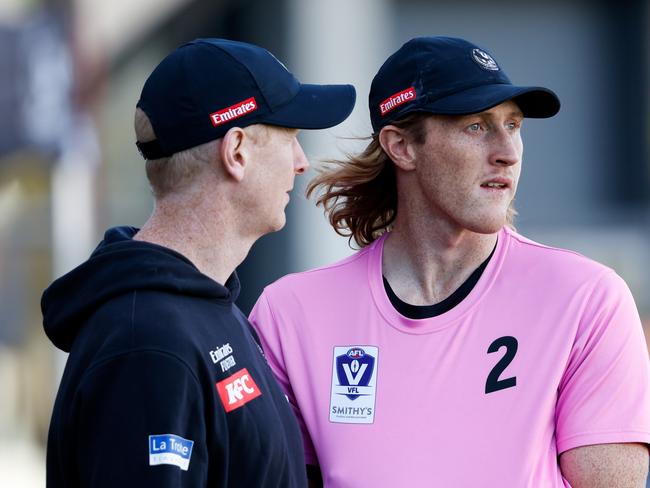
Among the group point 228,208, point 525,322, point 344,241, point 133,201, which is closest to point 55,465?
point 228,208

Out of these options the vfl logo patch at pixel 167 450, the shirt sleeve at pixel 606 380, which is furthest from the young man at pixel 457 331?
the vfl logo patch at pixel 167 450

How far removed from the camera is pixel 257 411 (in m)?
2.29

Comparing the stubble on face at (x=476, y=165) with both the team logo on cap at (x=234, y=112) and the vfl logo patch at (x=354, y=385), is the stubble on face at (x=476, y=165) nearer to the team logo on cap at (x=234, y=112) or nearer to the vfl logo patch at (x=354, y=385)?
the vfl logo patch at (x=354, y=385)

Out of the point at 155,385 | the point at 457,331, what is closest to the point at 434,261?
the point at 457,331

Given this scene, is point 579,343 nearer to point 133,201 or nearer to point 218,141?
point 218,141

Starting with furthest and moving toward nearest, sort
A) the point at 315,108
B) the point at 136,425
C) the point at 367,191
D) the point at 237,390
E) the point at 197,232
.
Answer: the point at 367,191, the point at 315,108, the point at 197,232, the point at 237,390, the point at 136,425

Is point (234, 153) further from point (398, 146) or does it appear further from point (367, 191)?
point (367, 191)

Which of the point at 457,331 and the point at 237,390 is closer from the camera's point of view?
the point at 237,390

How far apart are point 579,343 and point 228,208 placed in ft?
2.90

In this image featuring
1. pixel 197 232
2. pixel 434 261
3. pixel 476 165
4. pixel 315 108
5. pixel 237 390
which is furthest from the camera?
pixel 434 261

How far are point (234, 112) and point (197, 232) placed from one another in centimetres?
26

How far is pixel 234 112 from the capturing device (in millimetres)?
2414

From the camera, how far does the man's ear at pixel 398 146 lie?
3.03 m

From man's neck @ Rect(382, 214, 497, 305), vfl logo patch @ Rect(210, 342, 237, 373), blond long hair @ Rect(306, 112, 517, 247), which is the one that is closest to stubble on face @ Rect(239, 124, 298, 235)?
vfl logo patch @ Rect(210, 342, 237, 373)
